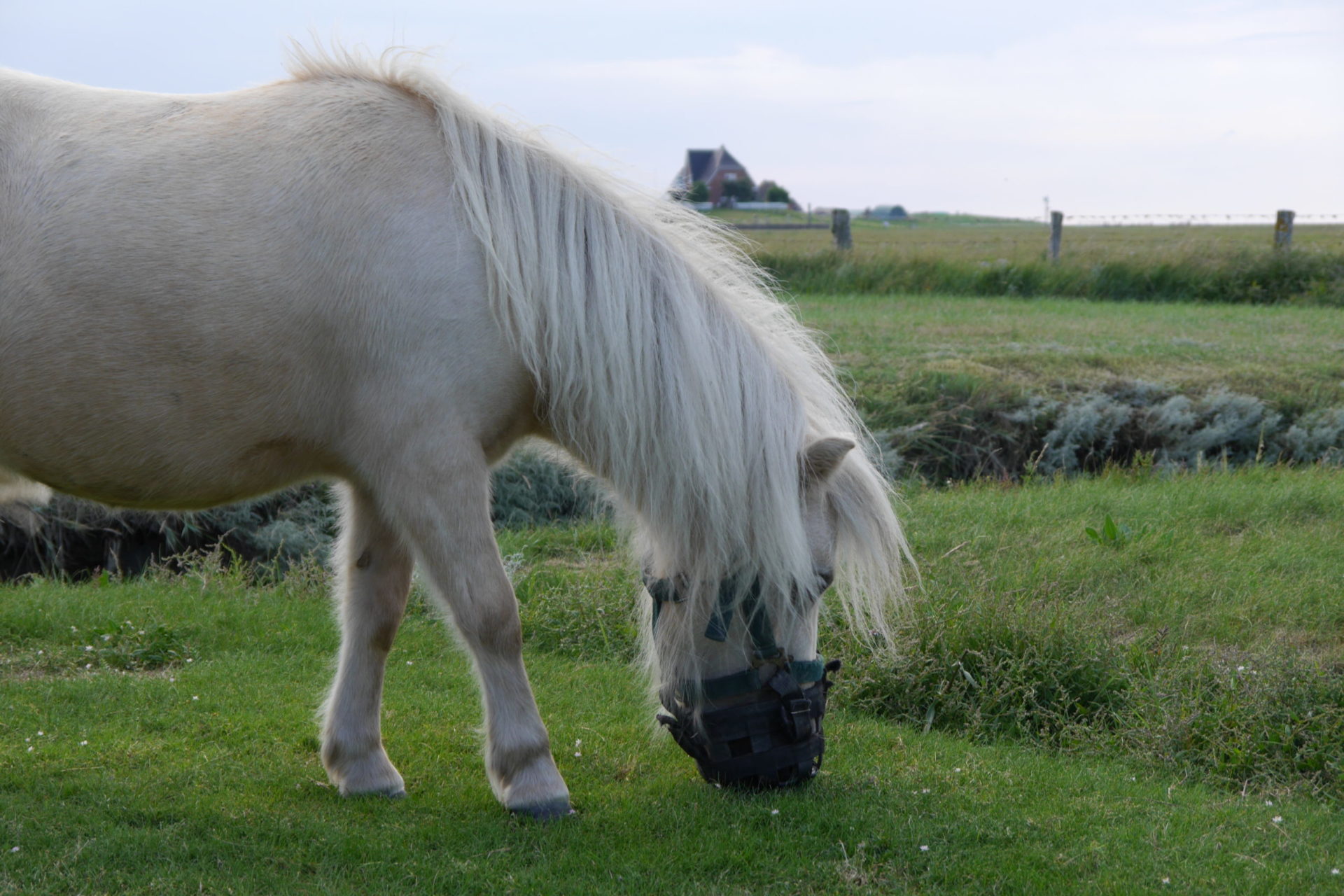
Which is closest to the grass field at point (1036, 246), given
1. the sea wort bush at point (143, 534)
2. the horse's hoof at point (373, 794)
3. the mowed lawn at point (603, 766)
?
the sea wort bush at point (143, 534)

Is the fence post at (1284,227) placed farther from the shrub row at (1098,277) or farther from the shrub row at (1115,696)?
the shrub row at (1115,696)

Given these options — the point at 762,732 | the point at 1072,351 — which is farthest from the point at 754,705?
the point at 1072,351

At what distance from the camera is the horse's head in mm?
3104

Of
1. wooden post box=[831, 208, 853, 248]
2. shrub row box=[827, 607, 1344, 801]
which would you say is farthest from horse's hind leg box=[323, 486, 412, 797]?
wooden post box=[831, 208, 853, 248]

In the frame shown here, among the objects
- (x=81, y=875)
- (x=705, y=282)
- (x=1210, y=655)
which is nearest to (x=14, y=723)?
(x=81, y=875)

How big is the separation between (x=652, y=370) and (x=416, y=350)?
629 millimetres

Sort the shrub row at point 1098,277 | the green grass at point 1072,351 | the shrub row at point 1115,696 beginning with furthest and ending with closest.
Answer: the shrub row at point 1098,277, the green grass at point 1072,351, the shrub row at point 1115,696

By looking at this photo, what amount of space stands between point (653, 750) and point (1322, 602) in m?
2.77

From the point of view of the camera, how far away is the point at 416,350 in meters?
2.88

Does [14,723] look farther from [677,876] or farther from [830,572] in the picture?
[830,572]

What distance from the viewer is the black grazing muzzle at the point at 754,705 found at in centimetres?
311

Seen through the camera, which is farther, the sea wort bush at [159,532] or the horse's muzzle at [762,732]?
the sea wort bush at [159,532]

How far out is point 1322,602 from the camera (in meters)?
4.47

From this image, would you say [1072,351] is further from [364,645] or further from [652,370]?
[364,645]
